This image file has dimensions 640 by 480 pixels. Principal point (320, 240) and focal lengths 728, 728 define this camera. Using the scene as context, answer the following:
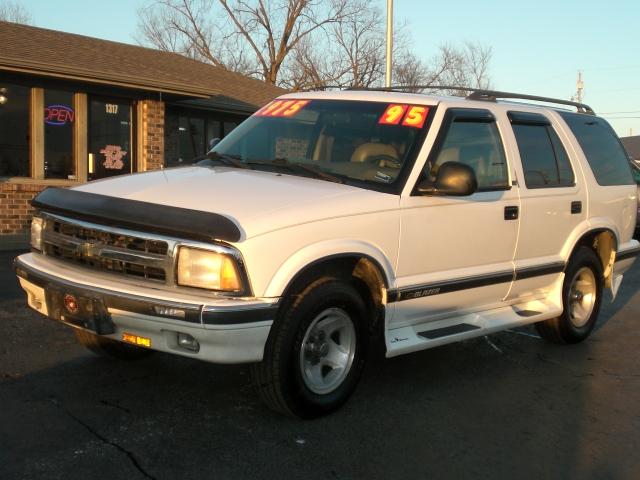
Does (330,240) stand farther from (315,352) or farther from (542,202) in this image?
(542,202)

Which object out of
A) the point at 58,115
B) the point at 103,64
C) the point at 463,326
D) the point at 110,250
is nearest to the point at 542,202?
the point at 463,326

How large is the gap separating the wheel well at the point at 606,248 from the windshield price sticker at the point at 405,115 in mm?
2410

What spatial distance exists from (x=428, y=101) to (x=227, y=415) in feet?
8.19

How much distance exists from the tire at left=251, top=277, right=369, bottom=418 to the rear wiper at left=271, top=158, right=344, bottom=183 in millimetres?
735

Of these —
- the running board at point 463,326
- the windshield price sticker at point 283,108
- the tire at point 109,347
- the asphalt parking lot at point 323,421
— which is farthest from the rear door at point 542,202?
the tire at point 109,347

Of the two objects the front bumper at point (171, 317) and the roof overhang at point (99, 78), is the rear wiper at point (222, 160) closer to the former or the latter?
the front bumper at point (171, 317)

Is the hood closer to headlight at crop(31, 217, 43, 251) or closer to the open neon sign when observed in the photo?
headlight at crop(31, 217, 43, 251)

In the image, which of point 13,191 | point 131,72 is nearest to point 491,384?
point 13,191

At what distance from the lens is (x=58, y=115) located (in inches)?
505

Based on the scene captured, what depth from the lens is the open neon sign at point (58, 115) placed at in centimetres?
1265

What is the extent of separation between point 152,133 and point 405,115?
9983mm

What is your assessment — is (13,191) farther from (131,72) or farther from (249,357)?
(249,357)

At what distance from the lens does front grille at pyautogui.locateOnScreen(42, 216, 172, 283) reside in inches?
148

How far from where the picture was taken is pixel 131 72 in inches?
527
